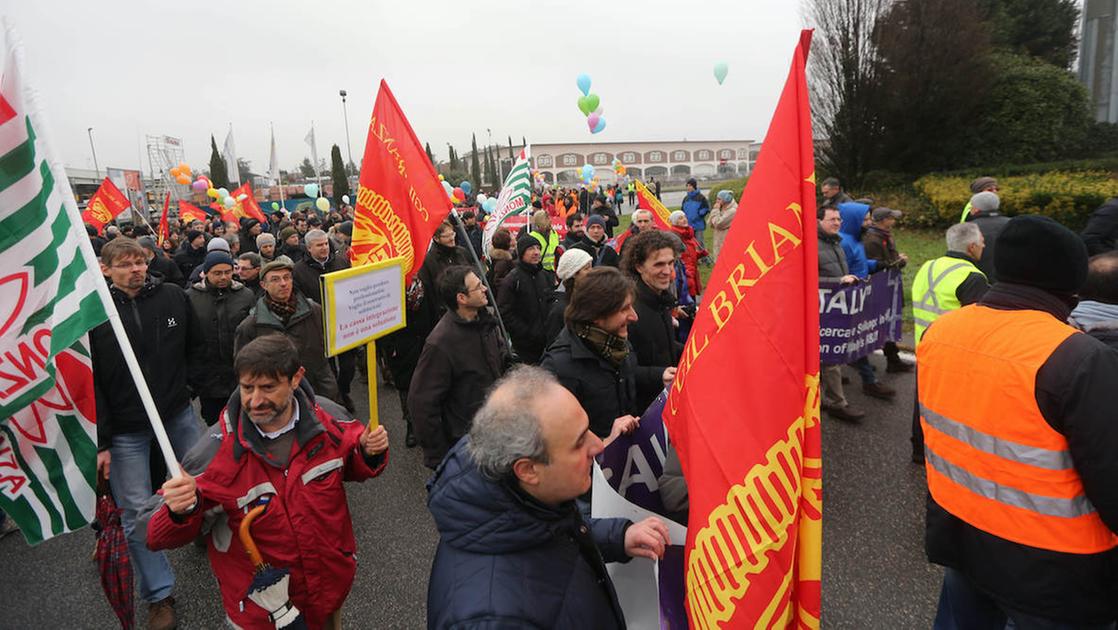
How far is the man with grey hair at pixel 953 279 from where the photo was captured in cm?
386

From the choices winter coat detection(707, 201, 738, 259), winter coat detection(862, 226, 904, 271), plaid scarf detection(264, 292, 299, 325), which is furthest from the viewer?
winter coat detection(707, 201, 738, 259)

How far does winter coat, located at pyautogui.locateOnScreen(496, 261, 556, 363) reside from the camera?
5.65 meters

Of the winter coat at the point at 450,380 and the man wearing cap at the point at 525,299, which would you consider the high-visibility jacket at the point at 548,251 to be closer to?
the man wearing cap at the point at 525,299

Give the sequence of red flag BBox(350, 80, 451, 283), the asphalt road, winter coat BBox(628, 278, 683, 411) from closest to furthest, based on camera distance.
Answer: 1. the asphalt road
2. winter coat BBox(628, 278, 683, 411)
3. red flag BBox(350, 80, 451, 283)

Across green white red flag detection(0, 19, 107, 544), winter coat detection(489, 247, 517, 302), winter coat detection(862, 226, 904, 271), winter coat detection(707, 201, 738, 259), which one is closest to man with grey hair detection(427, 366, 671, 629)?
green white red flag detection(0, 19, 107, 544)

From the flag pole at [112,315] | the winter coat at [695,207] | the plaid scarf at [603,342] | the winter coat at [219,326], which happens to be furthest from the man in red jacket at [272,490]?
the winter coat at [695,207]

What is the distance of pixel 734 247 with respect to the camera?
1733 mm

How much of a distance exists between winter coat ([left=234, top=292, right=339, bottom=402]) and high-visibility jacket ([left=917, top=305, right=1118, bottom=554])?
3865 millimetres

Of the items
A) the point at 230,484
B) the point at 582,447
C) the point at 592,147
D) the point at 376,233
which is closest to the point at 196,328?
the point at 376,233

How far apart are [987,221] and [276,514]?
567cm

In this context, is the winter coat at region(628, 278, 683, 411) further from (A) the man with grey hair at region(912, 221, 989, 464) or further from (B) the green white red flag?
(B) the green white red flag

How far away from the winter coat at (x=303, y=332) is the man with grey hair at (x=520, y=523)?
3.16 m

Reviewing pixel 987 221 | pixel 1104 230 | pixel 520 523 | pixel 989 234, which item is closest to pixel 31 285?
pixel 520 523

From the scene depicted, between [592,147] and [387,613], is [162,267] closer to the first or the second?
[387,613]
